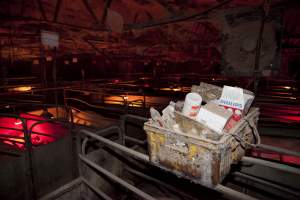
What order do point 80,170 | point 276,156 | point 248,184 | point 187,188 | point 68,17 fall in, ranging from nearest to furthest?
point 80,170 → point 248,184 → point 187,188 → point 68,17 → point 276,156

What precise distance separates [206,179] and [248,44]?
A: 8.20ft

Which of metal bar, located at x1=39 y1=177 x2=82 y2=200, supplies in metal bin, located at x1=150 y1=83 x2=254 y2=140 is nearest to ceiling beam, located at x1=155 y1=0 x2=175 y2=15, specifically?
supplies in metal bin, located at x1=150 y1=83 x2=254 y2=140

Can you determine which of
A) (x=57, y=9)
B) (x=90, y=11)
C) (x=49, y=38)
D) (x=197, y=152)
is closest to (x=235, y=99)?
(x=197, y=152)

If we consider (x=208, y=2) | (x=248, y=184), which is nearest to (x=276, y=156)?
(x=248, y=184)

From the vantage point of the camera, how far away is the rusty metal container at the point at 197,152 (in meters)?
1.15

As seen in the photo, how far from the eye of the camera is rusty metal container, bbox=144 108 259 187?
3.77ft

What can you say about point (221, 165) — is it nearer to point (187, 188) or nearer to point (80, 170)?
point (80, 170)

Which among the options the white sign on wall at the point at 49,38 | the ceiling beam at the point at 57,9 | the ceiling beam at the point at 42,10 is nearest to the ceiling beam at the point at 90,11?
the ceiling beam at the point at 57,9

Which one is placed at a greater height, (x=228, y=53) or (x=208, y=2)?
(x=208, y=2)

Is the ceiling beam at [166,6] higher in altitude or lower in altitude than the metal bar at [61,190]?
higher

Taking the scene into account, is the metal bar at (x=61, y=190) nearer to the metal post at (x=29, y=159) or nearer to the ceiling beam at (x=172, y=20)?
the metal post at (x=29, y=159)

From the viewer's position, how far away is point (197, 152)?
1.19m

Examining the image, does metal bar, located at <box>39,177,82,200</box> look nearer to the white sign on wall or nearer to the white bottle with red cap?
the white bottle with red cap

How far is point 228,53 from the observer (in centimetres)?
319
